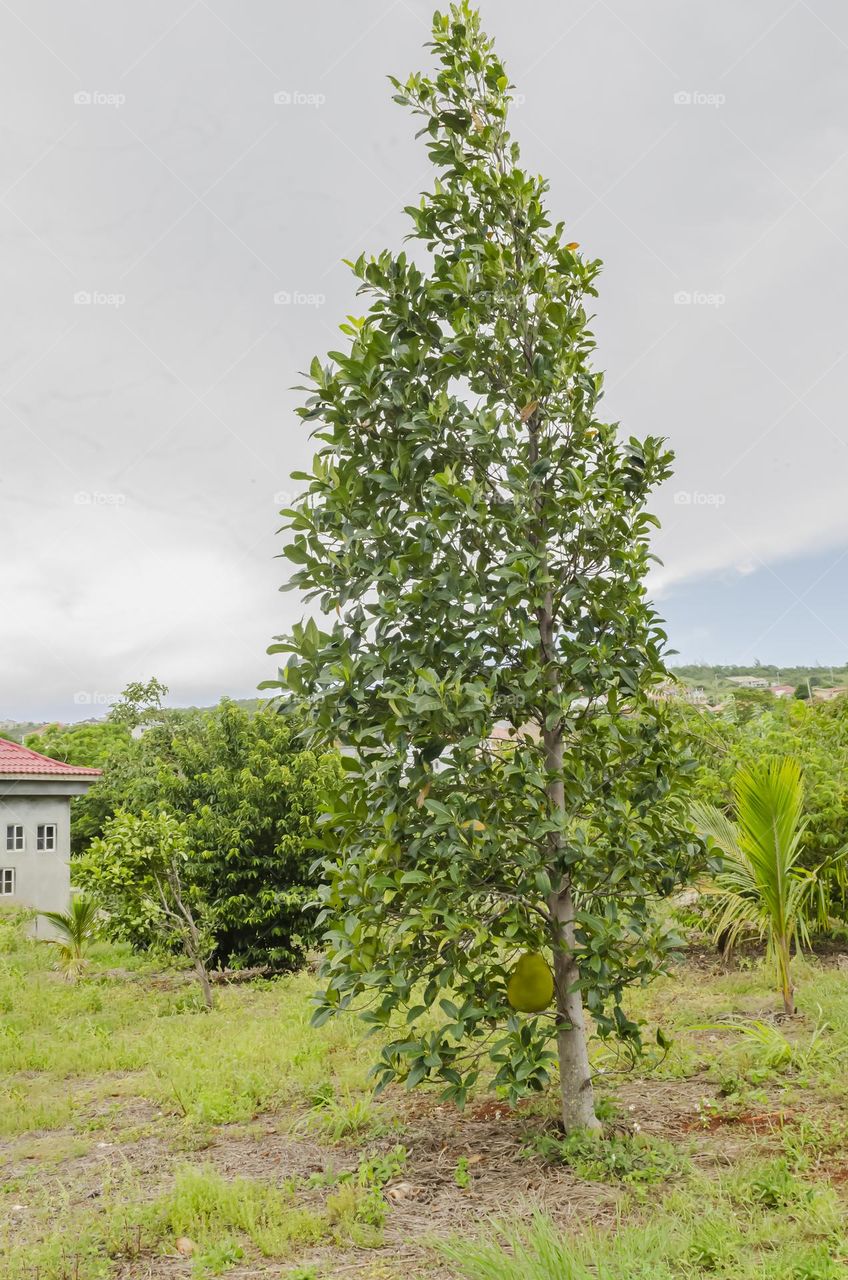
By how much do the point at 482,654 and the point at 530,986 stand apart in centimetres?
140

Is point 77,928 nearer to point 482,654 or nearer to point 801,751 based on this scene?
point 801,751

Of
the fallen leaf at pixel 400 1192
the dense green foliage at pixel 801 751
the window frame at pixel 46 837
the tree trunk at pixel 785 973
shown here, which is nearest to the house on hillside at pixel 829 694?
the dense green foliage at pixel 801 751

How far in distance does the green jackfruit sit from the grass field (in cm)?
65

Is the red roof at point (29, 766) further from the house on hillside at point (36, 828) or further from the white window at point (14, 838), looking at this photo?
the white window at point (14, 838)

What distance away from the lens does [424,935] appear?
4105 millimetres

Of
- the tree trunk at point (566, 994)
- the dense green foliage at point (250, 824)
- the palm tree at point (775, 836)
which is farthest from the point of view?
the dense green foliage at point (250, 824)

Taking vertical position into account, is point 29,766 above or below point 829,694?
above

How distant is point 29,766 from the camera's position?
71.1ft

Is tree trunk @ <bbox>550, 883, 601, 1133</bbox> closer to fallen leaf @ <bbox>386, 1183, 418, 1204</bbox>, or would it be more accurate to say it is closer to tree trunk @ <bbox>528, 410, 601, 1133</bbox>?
tree trunk @ <bbox>528, 410, 601, 1133</bbox>

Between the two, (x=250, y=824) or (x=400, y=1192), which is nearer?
(x=400, y=1192)

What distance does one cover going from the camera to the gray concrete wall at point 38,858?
21.6m

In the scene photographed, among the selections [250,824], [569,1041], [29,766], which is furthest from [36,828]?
[569,1041]

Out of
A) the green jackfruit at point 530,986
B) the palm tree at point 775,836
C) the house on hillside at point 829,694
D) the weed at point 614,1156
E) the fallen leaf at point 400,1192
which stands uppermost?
the house on hillside at point 829,694

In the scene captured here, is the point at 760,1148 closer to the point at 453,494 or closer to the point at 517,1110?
the point at 517,1110
